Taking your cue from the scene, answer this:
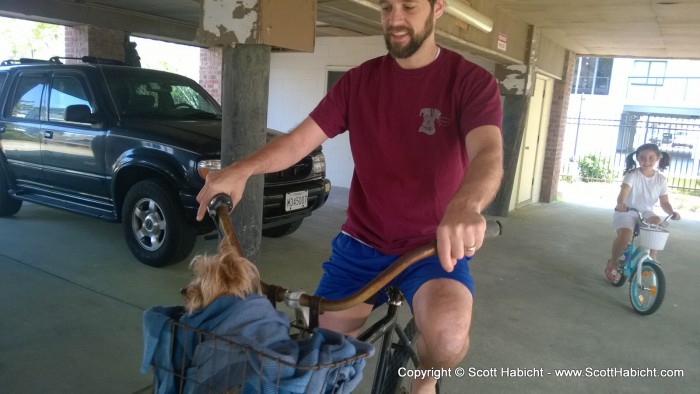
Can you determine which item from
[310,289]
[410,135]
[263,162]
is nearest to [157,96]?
[310,289]

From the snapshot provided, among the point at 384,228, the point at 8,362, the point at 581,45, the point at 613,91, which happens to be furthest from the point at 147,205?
the point at 613,91

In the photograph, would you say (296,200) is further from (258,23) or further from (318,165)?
(258,23)

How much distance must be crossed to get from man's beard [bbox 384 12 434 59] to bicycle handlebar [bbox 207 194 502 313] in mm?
676

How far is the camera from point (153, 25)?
10.1 meters

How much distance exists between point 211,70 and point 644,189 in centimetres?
897

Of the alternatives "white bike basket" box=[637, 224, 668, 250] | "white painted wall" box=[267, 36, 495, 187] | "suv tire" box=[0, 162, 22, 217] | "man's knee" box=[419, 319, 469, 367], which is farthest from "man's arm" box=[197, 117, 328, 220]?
"white painted wall" box=[267, 36, 495, 187]

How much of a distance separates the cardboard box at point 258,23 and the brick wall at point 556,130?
822cm

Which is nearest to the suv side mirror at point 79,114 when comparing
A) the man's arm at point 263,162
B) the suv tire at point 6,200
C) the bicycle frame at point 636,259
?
the suv tire at point 6,200

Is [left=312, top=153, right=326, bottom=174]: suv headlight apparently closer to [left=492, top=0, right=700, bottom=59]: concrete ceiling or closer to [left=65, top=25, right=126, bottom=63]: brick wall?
[left=492, top=0, right=700, bottom=59]: concrete ceiling

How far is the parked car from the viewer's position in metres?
4.88

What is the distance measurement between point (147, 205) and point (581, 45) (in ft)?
29.0

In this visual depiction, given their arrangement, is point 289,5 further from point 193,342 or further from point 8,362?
point 193,342

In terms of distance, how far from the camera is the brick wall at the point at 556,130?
11.1 metres

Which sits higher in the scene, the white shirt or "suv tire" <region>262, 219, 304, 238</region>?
the white shirt
